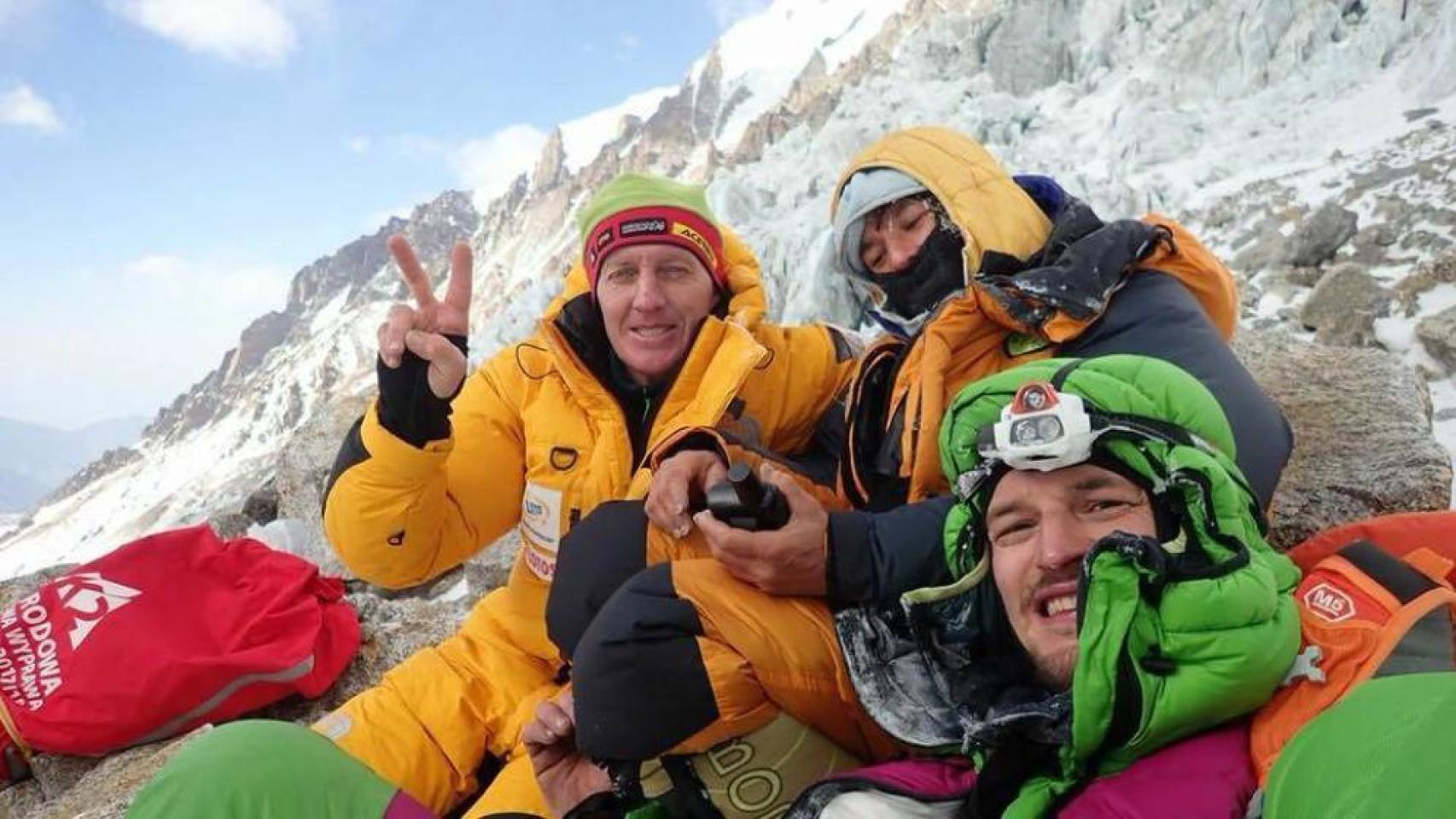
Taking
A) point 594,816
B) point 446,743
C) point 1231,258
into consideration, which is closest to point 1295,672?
point 594,816

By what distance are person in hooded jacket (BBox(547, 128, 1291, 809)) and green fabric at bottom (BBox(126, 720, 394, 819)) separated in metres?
0.61

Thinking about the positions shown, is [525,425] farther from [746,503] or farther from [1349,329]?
[1349,329]

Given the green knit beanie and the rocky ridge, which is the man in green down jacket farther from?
the rocky ridge

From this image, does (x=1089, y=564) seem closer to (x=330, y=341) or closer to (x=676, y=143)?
(x=676, y=143)

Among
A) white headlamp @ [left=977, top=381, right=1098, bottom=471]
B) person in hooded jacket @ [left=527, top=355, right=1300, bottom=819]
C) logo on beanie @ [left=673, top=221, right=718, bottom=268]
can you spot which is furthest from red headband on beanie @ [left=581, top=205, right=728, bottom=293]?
white headlamp @ [left=977, top=381, right=1098, bottom=471]

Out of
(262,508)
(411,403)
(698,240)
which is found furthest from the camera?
(262,508)

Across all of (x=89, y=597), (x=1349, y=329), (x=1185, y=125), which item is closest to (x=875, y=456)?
(x=89, y=597)

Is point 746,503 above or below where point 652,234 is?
below

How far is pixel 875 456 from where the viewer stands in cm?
277

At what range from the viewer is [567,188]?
115438 millimetres

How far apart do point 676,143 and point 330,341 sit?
220ft

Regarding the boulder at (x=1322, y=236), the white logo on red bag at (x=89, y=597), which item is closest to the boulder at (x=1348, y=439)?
the white logo on red bag at (x=89, y=597)

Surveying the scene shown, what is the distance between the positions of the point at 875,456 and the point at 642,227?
1.10 m

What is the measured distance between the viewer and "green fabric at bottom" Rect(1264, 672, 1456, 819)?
3.44ft
